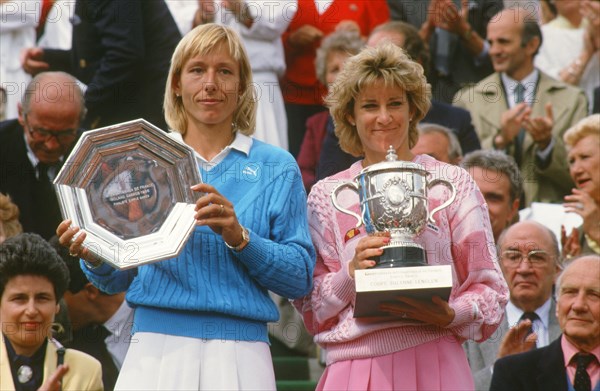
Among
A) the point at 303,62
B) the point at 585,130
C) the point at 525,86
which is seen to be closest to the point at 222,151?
the point at 585,130

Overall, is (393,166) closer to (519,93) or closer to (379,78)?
(379,78)

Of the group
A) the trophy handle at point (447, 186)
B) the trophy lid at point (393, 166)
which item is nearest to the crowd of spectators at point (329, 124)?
the trophy handle at point (447, 186)

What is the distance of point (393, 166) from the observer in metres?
4.50

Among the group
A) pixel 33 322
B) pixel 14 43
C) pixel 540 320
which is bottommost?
pixel 540 320

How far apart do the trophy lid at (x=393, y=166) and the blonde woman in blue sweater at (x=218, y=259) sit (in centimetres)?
28

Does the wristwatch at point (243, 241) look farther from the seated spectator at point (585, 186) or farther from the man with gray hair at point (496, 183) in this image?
the seated spectator at point (585, 186)

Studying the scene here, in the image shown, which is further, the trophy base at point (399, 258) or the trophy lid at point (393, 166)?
the trophy lid at point (393, 166)

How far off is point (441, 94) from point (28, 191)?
131 inches

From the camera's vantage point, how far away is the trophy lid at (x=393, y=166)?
4.50m

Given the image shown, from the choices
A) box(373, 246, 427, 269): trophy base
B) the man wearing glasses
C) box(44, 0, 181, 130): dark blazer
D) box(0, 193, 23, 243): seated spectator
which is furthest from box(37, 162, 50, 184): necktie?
box(373, 246, 427, 269): trophy base

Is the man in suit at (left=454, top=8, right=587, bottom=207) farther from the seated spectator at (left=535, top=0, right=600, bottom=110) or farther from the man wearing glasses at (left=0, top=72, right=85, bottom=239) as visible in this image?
the man wearing glasses at (left=0, top=72, right=85, bottom=239)

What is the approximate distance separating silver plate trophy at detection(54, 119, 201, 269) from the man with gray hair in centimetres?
287

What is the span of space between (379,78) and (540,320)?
2.16 m

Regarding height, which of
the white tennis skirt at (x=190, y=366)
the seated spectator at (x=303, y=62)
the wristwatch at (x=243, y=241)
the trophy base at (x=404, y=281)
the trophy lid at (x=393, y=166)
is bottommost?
the white tennis skirt at (x=190, y=366)
